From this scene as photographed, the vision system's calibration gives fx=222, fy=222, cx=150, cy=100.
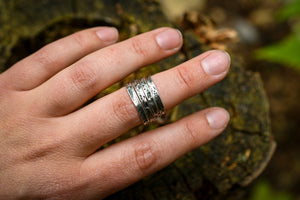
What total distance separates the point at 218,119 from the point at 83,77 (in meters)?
0.88

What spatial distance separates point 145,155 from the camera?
1354mm

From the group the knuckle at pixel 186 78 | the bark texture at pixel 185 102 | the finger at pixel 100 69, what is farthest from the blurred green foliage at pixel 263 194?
the finger at pixel 100 69

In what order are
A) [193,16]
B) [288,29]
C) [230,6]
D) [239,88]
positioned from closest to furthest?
[239,88]
[193,16]
[288,29]
[230,6]

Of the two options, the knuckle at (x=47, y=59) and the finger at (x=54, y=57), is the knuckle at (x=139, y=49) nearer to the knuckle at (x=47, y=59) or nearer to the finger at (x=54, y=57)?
the finger at (x=54, y=57)

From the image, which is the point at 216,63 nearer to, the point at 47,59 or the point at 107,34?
the point at 107,34

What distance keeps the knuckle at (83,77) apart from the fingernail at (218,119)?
2.55 ft

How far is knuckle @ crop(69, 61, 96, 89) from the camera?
1361 mm

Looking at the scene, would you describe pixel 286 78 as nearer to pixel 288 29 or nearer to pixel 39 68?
pixel 288 29

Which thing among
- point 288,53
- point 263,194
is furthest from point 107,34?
point 263,194

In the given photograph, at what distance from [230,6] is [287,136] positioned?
237 centimetres

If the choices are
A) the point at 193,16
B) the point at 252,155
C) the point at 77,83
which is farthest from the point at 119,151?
the point at 193,16

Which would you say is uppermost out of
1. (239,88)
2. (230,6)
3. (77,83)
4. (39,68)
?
(230,6)

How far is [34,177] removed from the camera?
1.30 metres

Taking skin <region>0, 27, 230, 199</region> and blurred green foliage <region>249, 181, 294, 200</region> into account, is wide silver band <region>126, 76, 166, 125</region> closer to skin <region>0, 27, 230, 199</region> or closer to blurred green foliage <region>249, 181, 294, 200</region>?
skin <region>0, 27, 230, 199</region>
